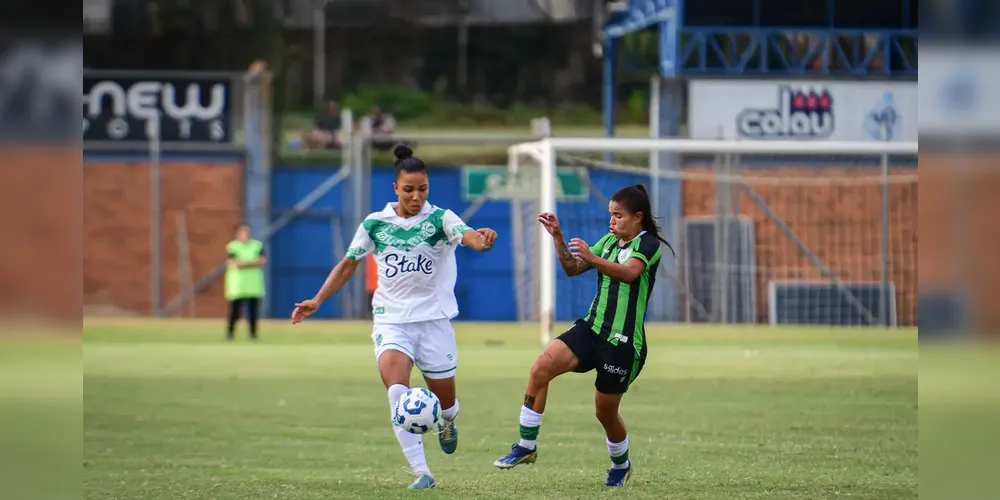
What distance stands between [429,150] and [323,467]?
3063 centimetres

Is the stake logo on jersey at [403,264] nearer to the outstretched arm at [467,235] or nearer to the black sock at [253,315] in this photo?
the outstretched arm at [467,235]

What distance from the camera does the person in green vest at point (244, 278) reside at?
23328mm

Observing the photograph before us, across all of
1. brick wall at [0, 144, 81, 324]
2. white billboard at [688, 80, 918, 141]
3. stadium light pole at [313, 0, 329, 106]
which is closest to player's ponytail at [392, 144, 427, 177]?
brick wall at [0, 144, 81, 324]

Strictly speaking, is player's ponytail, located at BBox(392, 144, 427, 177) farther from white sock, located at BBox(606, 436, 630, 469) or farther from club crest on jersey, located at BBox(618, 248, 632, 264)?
white sock, located at BBox(606, 436, 630, 469)

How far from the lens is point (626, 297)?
28.2 feet

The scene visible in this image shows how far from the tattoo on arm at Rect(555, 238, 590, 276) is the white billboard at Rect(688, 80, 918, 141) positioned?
873 inches

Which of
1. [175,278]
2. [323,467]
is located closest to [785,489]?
[323,467]

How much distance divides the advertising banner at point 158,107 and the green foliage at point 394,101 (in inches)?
434

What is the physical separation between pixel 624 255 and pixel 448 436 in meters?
1.53

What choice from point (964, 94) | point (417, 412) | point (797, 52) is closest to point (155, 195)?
point (797, 52)

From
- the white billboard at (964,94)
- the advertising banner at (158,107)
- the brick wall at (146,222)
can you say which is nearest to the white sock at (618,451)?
the white billboard at (964,94)

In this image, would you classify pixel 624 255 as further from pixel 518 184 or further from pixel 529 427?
pixel 518 184

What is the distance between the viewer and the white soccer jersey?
881 cm

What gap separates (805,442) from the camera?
37.2ft
